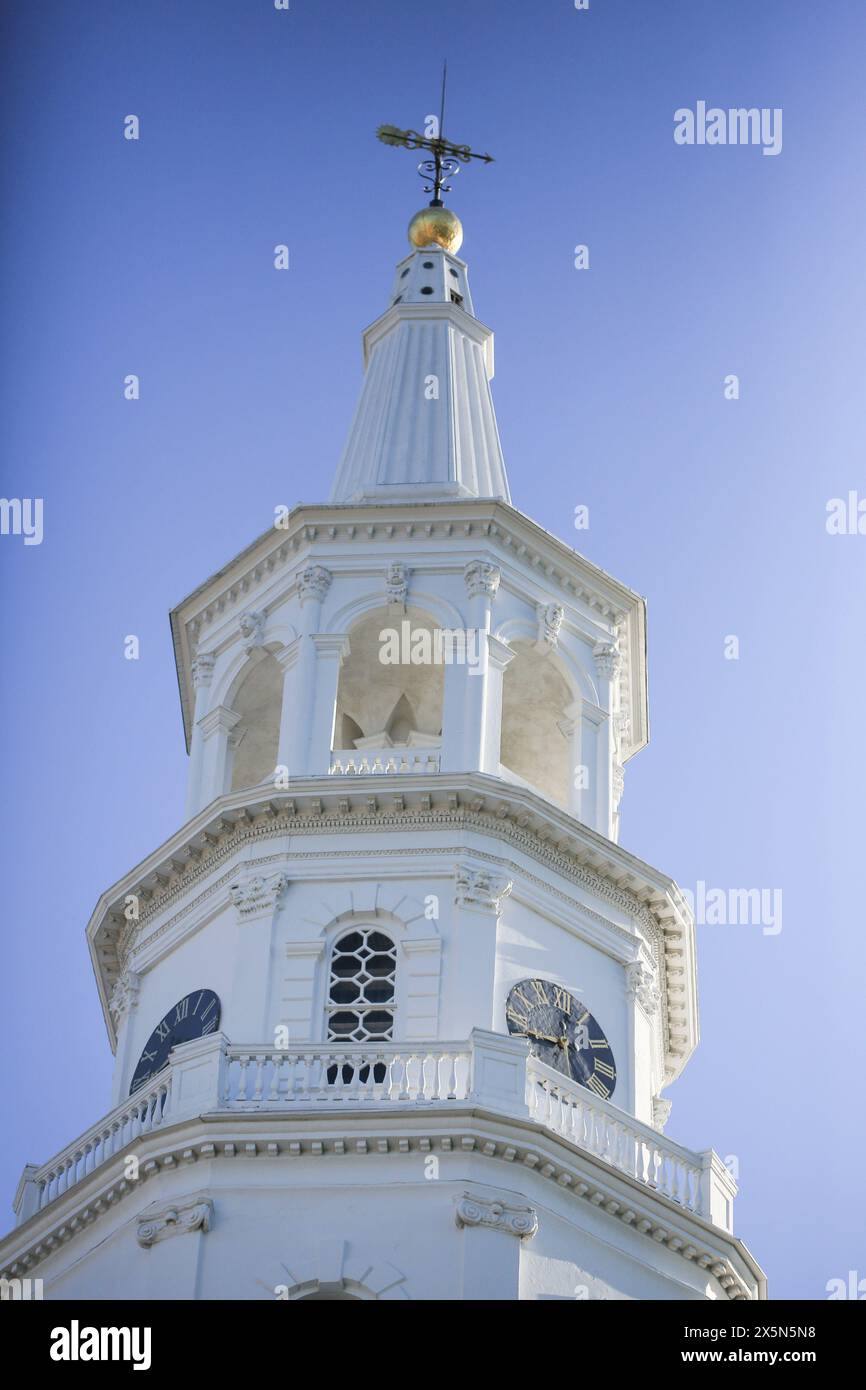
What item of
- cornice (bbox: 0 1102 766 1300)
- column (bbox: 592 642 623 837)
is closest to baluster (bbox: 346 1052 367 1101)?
cornice (bbox: 0 1102 766 1300)

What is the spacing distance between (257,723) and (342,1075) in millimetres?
10524

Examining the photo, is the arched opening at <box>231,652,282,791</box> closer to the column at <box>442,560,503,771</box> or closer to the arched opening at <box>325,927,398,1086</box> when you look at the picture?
the column at <box>442,560,503,771</box>

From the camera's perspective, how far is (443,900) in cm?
3909

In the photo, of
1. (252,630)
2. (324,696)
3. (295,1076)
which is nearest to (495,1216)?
(295,1076)

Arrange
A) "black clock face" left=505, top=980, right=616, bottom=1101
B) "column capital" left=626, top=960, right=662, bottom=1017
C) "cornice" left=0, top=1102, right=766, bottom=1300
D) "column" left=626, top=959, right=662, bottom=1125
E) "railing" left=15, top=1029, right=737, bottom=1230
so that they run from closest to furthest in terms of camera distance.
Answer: "cornice" left=0, top=1102, right=766, bottom=1300 → "railing" left=15, top=1029, right=737, bottom=1230 → "black clock face" left=505, top=980, right=616, bottom=1101 → "column" left=626, top=959, right=662, bottom=1125 → "column capital" left=626, top=960, right=662, bottom=1017

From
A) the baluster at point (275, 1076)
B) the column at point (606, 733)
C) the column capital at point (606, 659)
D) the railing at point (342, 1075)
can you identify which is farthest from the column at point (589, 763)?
the baluster at point (275, 1076)

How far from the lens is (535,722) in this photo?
45.6 meters

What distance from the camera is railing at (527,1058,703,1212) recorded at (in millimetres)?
36156

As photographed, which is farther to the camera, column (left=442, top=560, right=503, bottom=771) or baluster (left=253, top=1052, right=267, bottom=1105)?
column (left=442, top=560, right=503, bottom=771)

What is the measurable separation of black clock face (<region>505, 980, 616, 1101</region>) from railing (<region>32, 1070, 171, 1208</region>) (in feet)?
17.1

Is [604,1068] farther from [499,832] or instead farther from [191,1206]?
[191,1206]

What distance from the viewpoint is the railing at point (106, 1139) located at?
120 feet

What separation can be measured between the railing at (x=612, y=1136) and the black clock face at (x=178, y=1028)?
521 centimetres
